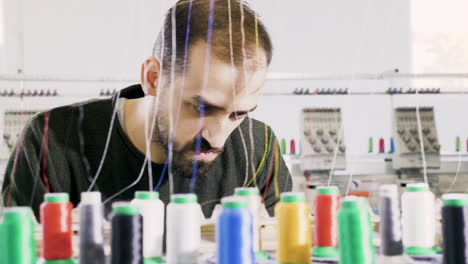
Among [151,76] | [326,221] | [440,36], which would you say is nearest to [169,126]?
[151,76]

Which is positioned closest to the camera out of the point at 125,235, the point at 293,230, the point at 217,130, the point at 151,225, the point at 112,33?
the point at 125,235

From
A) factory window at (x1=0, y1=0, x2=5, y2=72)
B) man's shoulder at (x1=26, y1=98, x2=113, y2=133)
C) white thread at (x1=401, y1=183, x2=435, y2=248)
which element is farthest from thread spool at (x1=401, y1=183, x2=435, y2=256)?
factory window at (x1=0, y1=0, x2=5, y2=72)

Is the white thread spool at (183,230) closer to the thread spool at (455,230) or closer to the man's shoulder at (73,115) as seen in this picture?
the thread spool at (455,230)

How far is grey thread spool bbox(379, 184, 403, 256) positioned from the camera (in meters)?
1.45

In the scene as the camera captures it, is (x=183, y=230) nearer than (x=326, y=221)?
Yes

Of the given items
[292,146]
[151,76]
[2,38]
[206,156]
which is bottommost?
[206,156]

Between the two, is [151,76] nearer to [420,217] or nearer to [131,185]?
[131,185]

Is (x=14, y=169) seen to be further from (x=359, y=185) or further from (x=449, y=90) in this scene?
(x=449, y=90)

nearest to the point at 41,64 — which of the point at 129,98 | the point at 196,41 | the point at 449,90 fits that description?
the point at 129,98

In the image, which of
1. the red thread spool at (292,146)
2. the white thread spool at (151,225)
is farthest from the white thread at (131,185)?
the red thread spool at (292,146)

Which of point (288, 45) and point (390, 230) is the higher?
point (288, 45)

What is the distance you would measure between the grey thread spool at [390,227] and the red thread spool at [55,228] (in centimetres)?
73

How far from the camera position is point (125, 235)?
122cm

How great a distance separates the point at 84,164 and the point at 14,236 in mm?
1104
